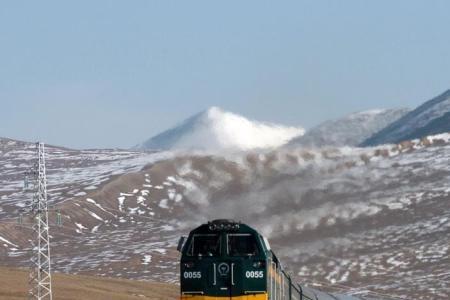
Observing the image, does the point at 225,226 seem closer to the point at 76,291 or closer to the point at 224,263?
the point at 224,263

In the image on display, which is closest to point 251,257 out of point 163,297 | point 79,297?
point 79,297

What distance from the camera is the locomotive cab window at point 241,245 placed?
186ft

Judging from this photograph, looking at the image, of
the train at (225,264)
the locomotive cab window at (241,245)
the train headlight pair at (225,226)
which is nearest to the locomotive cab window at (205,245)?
the train at (225,264)

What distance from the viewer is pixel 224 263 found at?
56.4m

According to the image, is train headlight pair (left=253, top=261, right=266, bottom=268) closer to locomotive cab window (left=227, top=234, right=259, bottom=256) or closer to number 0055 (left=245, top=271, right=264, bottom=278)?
number 0055 (left=245, top=271, right=264, bottom=278)

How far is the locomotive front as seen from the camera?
184 feet

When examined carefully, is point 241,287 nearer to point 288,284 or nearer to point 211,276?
point 211,276

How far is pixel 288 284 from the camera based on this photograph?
69500 millimetres

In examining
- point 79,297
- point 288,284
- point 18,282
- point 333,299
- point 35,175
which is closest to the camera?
point 288,284

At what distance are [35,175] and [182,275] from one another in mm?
27410

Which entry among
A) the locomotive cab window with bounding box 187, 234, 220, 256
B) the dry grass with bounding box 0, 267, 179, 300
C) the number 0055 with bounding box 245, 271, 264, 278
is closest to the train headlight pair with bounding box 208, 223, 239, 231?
the locomotive cab window with bounding box 187, 234, 220, 256

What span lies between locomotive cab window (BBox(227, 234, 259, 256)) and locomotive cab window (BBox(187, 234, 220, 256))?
0.62 metres

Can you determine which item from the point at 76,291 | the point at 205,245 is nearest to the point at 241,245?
the point at 205,245

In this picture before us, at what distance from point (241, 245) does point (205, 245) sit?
181 cm
